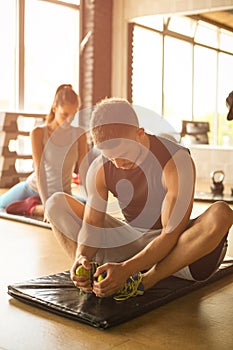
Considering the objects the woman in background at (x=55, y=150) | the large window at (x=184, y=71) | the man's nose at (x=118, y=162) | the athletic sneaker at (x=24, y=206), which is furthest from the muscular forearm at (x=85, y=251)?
the large window at (x=184, y=71)

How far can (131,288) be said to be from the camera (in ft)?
6.53

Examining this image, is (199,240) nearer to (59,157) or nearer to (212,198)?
(59,157)

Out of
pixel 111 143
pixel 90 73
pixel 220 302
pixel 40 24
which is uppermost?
pixel 40 24

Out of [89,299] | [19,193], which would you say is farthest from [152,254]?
[19,193]

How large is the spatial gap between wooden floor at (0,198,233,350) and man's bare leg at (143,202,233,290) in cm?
16

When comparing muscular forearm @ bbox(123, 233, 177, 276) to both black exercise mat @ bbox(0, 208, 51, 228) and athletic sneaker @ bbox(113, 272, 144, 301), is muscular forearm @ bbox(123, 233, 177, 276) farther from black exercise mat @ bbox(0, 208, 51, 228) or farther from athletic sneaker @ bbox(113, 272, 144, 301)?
black exercise mat @ bbox(0, 208, 51, 228)

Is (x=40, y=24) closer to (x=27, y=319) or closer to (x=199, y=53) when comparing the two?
(x=199, y=53)

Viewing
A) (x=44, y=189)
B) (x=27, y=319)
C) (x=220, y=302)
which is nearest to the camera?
(x=27, y=319)

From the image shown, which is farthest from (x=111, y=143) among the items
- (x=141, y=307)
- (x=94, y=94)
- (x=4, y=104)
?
(x=94, y=94)

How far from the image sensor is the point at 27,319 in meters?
1.86

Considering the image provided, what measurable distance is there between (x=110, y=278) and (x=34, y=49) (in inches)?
205

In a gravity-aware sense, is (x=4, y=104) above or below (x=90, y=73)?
below

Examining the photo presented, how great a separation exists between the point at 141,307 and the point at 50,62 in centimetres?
531

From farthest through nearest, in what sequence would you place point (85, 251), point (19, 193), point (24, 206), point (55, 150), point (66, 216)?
point (19, 193) → point (24, 206) → point (55, 150) → point (66, 216) → point (85, 251)
